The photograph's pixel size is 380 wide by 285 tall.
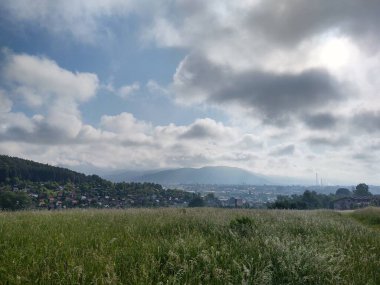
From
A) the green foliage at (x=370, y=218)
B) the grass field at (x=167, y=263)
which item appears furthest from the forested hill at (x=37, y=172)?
the grass field at (x=167, y=263)

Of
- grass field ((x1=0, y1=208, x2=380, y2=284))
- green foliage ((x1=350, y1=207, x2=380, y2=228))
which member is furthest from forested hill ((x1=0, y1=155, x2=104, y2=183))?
grass field ((x1=0, y1=208, x2=380, y2=284))

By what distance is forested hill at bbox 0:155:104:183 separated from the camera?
A: 144 metres

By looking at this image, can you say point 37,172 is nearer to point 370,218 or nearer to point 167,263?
point 370,218

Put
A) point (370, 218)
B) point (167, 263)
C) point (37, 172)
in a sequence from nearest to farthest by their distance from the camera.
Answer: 1. point (167, 263)
2. point (370, 218)
3. point (37, 172)

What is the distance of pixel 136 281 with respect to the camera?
4914mm

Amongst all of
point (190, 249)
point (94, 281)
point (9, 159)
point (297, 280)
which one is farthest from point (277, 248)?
point (9, 159)

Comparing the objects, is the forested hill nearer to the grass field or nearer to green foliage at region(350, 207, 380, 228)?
green foliage at region(350, 207, 380, 228)

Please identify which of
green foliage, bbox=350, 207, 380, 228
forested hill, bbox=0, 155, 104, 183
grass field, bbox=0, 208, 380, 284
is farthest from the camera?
forested hill, bbox=0, 155, 104, 183

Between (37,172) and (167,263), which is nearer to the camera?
(167,263)

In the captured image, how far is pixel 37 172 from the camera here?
500 feet

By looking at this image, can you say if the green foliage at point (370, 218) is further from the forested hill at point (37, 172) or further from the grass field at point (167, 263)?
the forested hill at point (37, 172)

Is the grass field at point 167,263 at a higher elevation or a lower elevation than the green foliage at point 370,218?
higher

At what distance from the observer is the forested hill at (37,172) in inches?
5655

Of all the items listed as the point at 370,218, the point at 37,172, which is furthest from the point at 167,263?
the point at 37,172
